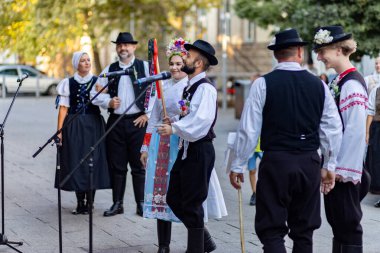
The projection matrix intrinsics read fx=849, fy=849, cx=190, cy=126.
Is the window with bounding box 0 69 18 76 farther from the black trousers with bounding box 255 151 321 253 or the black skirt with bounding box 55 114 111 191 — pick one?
the black trousers with bounding box 255 151 321 253

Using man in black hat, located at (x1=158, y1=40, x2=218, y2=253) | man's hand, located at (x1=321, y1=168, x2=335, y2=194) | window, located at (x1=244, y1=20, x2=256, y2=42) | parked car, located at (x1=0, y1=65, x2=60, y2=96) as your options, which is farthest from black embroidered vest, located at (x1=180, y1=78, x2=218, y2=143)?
window, located at (x1=244, y1=20, x2=256, y2=42)

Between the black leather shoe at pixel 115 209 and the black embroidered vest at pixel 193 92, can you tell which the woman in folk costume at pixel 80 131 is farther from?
the black embroidered vest at pixel 193 92

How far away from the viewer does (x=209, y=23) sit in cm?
4041

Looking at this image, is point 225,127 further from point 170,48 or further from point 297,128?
point 297,128

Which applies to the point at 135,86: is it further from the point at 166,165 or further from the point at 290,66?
the point at 290,66

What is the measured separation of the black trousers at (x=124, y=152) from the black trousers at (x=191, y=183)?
243cm

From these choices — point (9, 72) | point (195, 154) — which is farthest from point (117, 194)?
point (9, 72)

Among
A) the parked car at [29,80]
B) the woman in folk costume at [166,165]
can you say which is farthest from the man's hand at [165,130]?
the parked car at [29,80]

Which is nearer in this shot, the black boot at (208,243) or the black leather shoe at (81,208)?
the black boot at (208,243)

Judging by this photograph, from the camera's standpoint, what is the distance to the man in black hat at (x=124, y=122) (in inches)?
355

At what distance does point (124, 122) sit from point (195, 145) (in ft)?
8.45

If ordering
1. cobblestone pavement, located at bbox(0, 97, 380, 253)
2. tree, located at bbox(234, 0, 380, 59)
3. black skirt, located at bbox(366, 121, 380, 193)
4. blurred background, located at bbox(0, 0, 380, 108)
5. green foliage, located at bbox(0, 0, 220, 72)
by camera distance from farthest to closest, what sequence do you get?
tree, located at bbox(234, 0, 380, 59)
green foliage, located at bbox(0, 0, 220, 72)
blurred background, located at bbox(0, 0, 380, 108)
black skirt, located at bbox(366, 121, 380, 193)
cobblestone pavement, located at bbox(0, 97, 380, 253)

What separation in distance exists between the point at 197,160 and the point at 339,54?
1.40 meters

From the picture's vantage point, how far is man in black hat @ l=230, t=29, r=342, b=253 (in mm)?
5586
